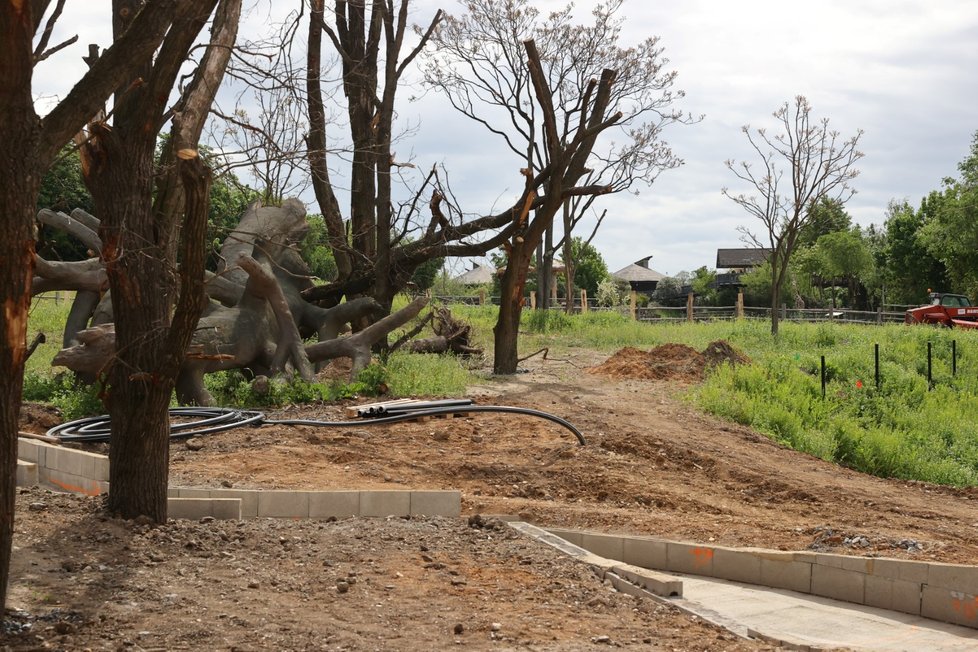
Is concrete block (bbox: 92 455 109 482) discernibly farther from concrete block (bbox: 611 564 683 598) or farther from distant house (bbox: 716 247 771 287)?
distant house (bbox: 716 247 771 287)

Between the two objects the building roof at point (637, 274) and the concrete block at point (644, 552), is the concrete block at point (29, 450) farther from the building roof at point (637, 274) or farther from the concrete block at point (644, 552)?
the building roof at point (637, 274)

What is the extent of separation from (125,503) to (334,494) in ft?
5.76

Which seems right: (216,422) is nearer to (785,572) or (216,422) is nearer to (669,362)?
(785,572)

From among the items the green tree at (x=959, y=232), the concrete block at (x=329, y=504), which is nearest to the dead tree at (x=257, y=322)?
the concrete block at (x=329, y=504)

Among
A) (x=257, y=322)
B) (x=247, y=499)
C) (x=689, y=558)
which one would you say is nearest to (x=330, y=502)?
(x=247, y=499)

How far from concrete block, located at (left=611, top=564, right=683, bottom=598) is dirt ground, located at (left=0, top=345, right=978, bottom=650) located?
220 mm

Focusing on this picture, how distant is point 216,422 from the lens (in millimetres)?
10727

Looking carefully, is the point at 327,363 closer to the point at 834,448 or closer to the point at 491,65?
the point at 834,448

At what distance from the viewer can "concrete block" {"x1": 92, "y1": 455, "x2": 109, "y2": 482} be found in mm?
8242

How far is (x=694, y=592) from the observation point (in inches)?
277

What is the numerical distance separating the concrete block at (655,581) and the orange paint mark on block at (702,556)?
1512mm

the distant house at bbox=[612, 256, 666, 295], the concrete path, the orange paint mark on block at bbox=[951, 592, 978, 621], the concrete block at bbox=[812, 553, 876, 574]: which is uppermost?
the distant house at bbox=[612, 256, 666, 295]

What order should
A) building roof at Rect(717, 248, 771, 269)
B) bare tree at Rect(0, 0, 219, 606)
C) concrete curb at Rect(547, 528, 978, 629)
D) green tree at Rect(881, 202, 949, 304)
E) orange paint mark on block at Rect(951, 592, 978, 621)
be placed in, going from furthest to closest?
building roof at Rect(717, 248, 771, 269) → green tree at Rect(881, 202, 949, 304) → concrete curb at Rect(547, 528, 978, 629) → orange paint mark on block at Rect(951, 592, 978, 621) → bare tree at Rect(0, 0, 219, 606)

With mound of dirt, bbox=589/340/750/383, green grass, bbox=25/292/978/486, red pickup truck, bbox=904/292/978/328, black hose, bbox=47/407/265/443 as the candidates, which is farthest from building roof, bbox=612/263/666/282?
black hose, bbox=47/407/265/443
